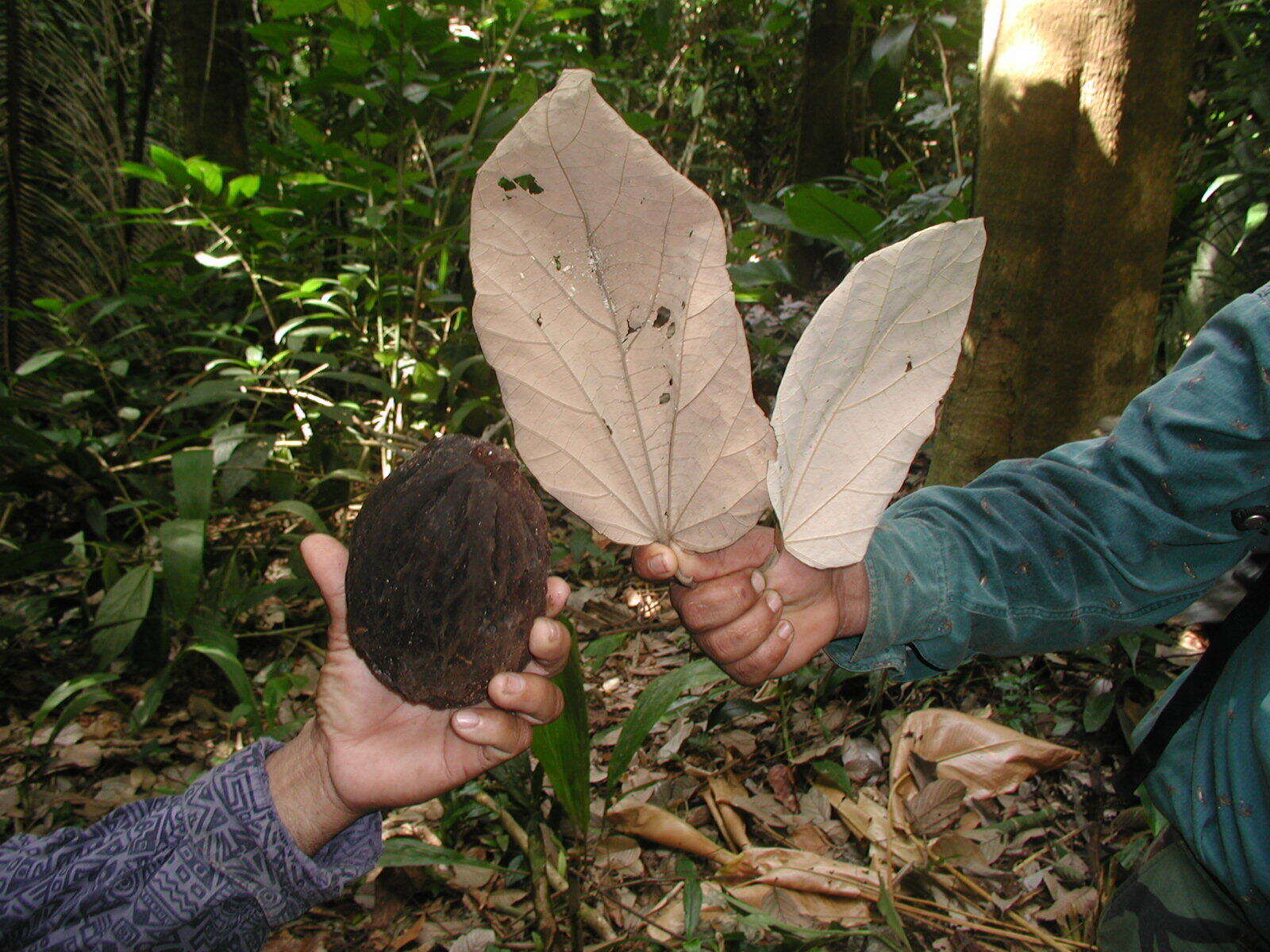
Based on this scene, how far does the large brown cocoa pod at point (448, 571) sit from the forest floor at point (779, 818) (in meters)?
0.87

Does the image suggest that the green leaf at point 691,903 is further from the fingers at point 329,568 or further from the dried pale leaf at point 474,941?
the fingers at point 329,568

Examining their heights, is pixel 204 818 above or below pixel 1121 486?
below

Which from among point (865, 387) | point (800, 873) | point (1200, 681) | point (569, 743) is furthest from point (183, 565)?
point (1200, 681)

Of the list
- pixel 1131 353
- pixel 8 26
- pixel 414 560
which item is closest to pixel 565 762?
pixel 414 560

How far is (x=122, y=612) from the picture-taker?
213 cm

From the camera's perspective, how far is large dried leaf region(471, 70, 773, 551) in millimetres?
634

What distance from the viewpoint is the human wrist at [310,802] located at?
1.00 metres

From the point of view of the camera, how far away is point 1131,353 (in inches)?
66.9

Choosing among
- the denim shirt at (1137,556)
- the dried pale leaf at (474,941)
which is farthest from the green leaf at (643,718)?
the denim shirt at (1137,556)

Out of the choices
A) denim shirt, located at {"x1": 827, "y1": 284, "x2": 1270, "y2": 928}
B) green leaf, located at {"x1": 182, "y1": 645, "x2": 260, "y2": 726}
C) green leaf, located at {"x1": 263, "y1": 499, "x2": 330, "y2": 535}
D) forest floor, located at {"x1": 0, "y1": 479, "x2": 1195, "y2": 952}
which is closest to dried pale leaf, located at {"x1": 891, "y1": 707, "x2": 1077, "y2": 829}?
forest floor, located at {"x1": 0, "y1": 479, "x2": 1195, "y2": 952}

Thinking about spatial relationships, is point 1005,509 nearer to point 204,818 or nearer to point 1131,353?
point 1131,353

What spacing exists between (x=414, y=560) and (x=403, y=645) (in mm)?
98

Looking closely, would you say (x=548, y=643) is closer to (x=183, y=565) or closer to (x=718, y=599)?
(x=718, y=599)

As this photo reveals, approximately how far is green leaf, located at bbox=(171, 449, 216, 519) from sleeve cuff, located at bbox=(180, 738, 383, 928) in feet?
4.62
